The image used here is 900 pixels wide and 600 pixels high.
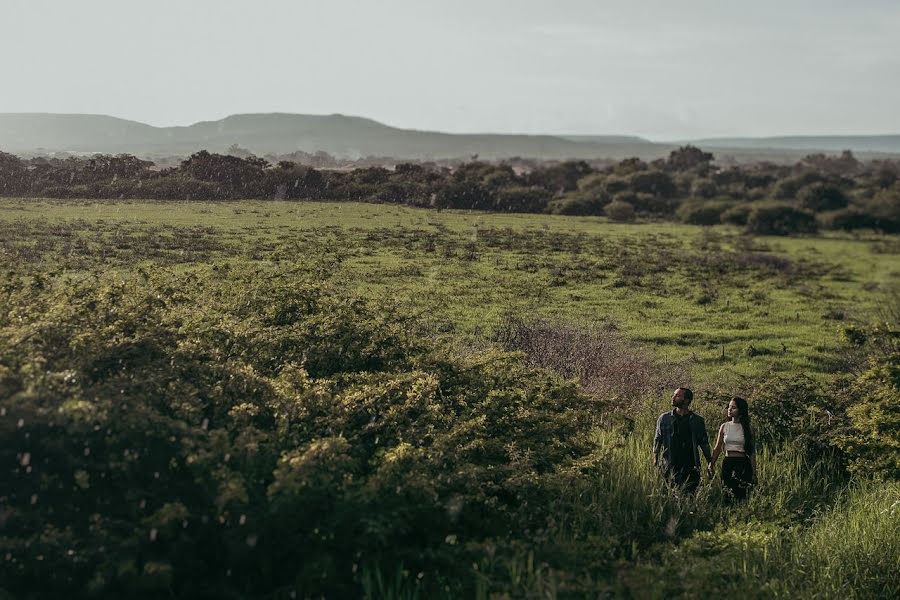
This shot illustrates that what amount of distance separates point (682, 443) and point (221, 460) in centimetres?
585

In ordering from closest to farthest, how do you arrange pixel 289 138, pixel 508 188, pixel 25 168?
pixel 25 168 → pixel 508 188 → pixel 289 138

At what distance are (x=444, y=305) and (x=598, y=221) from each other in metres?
37.3

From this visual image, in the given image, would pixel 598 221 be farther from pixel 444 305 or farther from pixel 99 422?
pixel 99 422

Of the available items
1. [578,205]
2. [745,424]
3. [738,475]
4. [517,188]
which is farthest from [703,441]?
[517,188]

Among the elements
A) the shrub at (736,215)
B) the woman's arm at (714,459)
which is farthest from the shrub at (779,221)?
the woman's arm at (714,459)

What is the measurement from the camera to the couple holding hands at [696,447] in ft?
30.4

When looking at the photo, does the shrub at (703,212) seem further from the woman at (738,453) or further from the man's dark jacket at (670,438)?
the man's dark jacket at (670,438)

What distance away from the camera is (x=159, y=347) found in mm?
7867

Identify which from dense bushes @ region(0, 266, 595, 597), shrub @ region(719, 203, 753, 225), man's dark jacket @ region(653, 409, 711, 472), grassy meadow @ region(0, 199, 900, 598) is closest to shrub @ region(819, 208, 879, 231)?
shrub @ region(719, 203, 753, 225)

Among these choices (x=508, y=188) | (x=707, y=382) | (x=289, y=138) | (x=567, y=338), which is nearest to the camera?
(x=707, y=382)

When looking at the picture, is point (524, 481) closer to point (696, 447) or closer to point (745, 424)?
point (696, 447)

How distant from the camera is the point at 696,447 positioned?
935cm

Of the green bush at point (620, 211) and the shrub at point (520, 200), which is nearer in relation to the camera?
the green bush at point (620, 211)

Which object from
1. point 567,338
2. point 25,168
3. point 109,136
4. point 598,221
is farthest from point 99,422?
point 598,221
